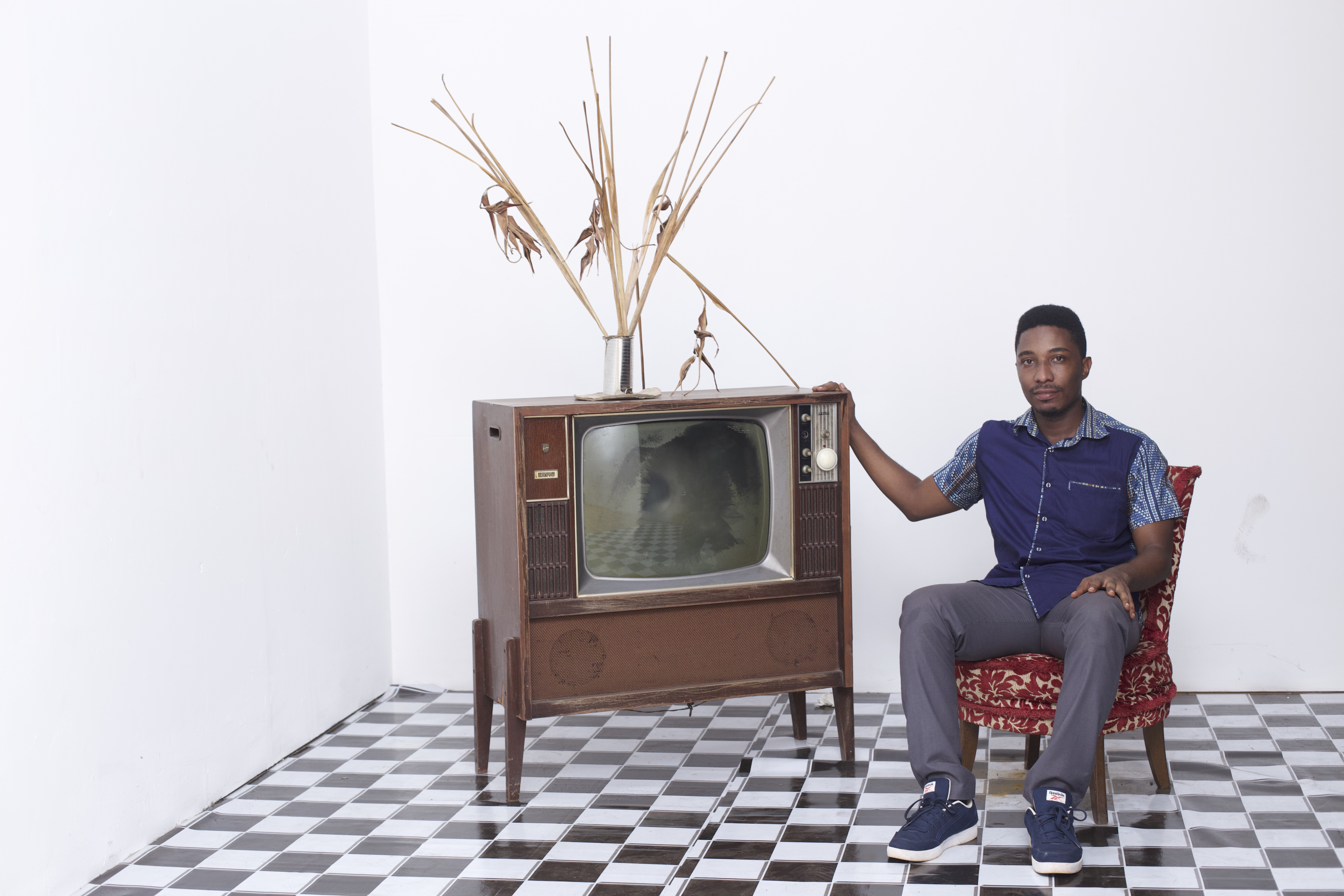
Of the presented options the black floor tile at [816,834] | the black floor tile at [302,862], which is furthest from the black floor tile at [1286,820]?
the black floor tile at [302,862]

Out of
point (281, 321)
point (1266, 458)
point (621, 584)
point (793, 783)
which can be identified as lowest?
point (793, 783)

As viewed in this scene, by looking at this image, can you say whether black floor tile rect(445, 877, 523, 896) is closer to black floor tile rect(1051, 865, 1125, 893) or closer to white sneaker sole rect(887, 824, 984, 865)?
white sneaker sole rect(887, 824, 984, 865)

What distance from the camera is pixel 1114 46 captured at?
3461 mm

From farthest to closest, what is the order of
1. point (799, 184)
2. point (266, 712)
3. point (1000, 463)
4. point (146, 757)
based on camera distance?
1. point (799, 184)
2. point (266, 712)
3. point (1000, 463)
4. point (146, 757)

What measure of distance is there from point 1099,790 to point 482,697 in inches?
55.7

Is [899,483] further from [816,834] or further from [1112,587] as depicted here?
[816,834]

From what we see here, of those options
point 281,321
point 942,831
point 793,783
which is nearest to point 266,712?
point 281,321

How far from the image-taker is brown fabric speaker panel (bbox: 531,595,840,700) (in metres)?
2.69

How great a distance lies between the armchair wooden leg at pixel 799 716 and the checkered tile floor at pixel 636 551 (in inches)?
24.3

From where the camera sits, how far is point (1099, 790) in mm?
2504

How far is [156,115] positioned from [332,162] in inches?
33.8

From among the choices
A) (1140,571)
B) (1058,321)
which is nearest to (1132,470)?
(1140,571)

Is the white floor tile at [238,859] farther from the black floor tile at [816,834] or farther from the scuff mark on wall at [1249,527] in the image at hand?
the scuff mark on wall at [1249,527]

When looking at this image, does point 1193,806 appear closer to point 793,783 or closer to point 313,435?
point 793,783
